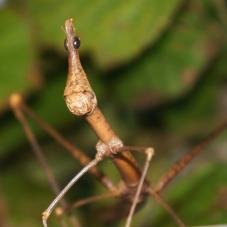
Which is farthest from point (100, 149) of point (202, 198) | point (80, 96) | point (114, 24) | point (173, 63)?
point (173, 63)

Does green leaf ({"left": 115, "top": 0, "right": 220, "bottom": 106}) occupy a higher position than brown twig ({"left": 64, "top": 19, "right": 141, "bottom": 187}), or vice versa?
green leaf ({"left": 115, "top": 0, "right": 220, "bottom": 106})

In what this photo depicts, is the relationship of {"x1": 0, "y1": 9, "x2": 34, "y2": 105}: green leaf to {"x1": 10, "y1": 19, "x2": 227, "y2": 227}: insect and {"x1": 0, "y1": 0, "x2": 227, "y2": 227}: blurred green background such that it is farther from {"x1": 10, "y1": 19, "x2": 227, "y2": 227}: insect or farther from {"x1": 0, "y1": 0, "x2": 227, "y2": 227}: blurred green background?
{"x1": 10, "y1": 19, "x2": 227, "y2": 227}: insect

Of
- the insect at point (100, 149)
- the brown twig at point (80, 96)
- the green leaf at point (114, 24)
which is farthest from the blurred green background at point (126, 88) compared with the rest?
the brown twig at point (80, 96)

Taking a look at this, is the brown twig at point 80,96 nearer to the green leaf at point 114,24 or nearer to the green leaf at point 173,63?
the green leaf at point 114,24

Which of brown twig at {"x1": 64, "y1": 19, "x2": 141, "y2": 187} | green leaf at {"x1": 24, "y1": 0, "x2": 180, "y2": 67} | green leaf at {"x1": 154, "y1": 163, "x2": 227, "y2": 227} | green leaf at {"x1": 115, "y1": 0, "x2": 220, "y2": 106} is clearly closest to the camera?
brown twig at {"x1": 64, "y1": 19, "x2": 141, "y2": 187}

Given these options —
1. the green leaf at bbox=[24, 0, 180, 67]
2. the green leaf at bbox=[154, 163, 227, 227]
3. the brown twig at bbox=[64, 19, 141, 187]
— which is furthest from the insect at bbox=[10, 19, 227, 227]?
the green leaf at bbox=[24, 0, 180, 67]

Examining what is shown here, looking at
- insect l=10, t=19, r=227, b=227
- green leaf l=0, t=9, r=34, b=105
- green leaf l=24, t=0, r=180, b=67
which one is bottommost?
insect l=10, t=19, r=227, b=227

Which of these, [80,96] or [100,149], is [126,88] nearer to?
[100,149]
